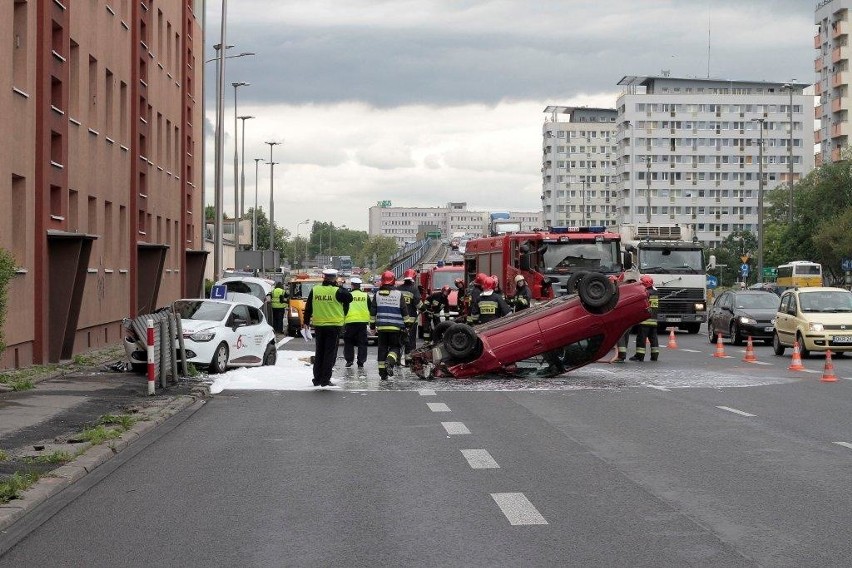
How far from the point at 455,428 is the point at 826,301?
1744 centimetres

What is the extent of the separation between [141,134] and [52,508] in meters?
34.7

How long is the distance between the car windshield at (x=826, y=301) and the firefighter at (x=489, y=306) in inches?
326

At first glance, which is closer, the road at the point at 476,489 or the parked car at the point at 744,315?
the road at the point at 476,489

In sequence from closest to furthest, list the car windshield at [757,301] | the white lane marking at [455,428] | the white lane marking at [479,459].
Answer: the white lane marking at [479,459] < the white lane marking at [455,428] < the car windshield at [757,301]

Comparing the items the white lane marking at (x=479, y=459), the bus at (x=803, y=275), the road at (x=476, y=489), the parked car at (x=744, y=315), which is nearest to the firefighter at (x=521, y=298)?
the road at (x=476, y=489)

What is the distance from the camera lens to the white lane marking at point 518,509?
8352 mm

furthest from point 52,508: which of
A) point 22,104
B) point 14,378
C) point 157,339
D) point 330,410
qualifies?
point 22,104

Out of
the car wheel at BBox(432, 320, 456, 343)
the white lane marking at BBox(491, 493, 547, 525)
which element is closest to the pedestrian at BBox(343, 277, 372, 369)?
the car wheel at BBox(432, 320, 456, 343)

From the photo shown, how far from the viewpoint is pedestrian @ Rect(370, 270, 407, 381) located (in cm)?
2209

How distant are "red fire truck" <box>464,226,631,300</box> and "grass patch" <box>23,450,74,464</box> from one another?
859 inches

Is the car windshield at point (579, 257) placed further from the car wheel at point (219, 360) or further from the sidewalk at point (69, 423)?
the sidewalk at point (69, 423)

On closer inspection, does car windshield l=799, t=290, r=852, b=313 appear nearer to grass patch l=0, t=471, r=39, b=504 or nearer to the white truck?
the white truck

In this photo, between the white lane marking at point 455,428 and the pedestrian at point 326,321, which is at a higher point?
the pedestrian at point 326,321

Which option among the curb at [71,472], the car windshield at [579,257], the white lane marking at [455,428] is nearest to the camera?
the curb at [71,472]
